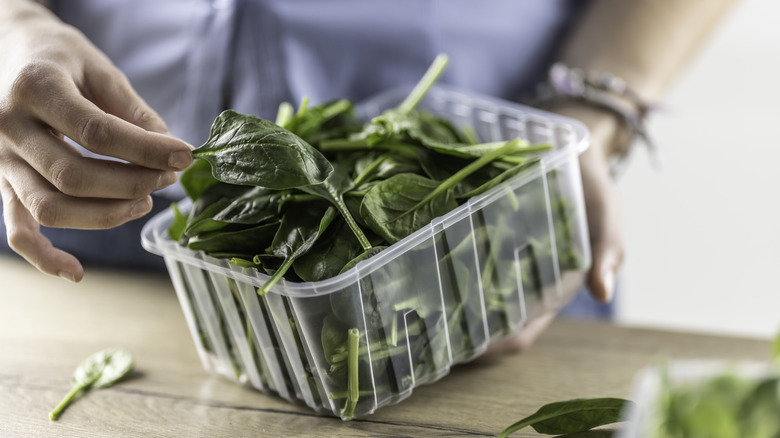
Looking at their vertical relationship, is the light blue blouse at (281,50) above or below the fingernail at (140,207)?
above

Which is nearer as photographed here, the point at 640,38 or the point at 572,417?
the point at 572,417

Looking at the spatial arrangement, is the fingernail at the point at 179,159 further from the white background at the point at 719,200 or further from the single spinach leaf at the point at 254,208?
the white background at the point at 719,200

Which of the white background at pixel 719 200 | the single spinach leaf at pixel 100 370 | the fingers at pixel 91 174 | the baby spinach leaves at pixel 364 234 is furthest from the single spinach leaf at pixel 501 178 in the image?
the white background at pixel 719 200

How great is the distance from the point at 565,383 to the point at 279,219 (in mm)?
272

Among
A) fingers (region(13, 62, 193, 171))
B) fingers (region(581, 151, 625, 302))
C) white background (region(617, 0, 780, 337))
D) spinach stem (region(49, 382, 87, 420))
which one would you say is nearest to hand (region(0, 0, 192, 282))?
fingers (region(13, 62, 193, 171))

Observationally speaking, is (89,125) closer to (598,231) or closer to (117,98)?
(117,98)

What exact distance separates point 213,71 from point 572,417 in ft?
Result: 1.55

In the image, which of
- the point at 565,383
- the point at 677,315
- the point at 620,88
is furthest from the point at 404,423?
the point at 677,315

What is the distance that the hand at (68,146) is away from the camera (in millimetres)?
427

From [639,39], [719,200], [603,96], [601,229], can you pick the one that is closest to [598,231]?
[601,229]

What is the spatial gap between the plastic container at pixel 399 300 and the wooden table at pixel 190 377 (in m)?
0.02

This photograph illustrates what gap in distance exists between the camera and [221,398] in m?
0.55

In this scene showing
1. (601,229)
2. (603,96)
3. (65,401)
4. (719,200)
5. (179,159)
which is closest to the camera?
(179,159)

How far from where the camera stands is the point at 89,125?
43 cm
